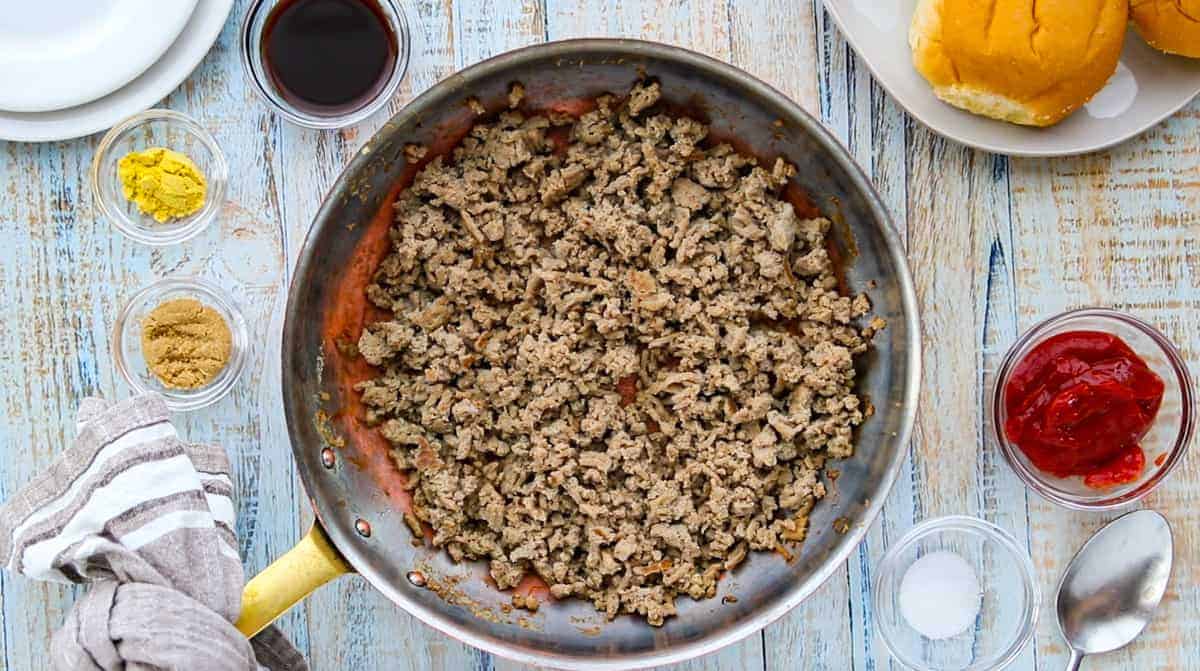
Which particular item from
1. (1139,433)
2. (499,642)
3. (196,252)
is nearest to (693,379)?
(499,642)

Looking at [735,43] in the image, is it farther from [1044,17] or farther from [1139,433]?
[1139,433]

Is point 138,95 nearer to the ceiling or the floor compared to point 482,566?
nearer to the ceiling

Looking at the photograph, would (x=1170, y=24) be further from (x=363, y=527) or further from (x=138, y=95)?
(x=138, y=95)

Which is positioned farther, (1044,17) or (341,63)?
(341,63)

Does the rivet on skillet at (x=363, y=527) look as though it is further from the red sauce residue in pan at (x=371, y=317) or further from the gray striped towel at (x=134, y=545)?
the gray striped towel at (x=134, y=545)

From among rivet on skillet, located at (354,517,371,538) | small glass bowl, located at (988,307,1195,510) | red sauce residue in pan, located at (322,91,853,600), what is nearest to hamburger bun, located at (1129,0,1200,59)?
small glass bowl, located at (988,307,1195,510)

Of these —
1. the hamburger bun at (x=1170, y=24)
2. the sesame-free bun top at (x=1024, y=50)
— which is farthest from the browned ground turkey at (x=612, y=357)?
the hamburger bun at (x=1170, y=24)

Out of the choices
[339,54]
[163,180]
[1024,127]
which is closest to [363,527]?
[163,180]
